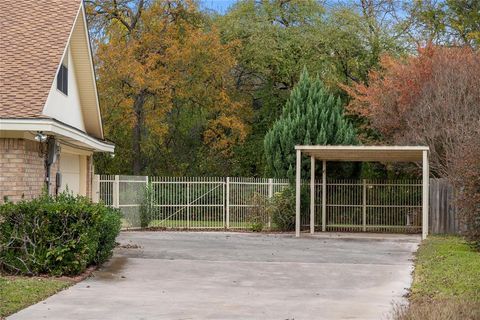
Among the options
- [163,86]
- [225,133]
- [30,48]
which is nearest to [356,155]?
[163,86]

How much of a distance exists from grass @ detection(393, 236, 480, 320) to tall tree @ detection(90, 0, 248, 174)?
1611 cm

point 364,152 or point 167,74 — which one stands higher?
point 167,74

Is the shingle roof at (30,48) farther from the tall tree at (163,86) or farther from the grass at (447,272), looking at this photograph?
the tall tree at (163,86)

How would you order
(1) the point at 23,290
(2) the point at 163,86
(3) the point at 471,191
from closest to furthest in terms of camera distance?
(1) the point at 23,290, (3) the point at 471,191, (2) the point at 163,86

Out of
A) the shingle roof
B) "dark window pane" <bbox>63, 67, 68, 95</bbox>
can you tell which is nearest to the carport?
"dark window pane" <bbox>63, 67, 68, 95</bbox>

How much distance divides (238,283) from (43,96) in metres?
5.25

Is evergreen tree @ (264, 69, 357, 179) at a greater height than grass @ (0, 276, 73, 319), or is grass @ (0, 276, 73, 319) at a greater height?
evergreen tree @ (264, 69, 357, 179)

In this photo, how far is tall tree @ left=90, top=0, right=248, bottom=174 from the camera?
30.6 meters

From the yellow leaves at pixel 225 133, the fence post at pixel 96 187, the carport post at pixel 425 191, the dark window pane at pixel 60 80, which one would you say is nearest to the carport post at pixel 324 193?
the carport post at pixel 425 191

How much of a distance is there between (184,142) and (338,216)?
1132 centimetres

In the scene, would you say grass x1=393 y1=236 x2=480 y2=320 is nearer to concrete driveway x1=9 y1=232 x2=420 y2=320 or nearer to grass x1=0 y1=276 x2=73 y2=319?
concrete driveway x1=9 y1=232 x2=420 y2=320

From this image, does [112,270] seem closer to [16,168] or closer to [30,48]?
[16,168]

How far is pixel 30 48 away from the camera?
593 inches

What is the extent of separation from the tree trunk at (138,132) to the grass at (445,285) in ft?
55.8
